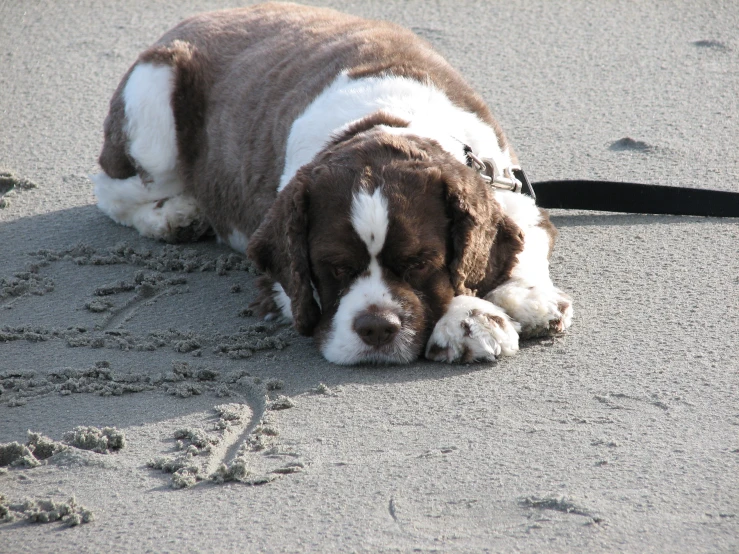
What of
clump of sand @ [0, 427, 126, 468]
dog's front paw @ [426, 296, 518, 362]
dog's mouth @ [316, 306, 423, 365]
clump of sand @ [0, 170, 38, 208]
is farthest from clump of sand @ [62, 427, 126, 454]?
clump of sand @ [0, 170, 38, 208]

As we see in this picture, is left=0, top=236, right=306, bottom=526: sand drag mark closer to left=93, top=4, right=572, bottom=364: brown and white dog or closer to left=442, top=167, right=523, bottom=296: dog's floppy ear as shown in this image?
left=93, top=4, right=572, bottom=364: brown and white dog

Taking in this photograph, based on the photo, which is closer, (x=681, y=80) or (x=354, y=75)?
(x=354, y=75)

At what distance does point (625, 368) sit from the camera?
169 inches

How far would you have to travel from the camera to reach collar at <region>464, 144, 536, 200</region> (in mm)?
4859

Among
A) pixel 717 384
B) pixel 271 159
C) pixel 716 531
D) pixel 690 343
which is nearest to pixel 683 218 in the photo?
pixel 690 343

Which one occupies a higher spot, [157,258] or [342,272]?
[342,272]

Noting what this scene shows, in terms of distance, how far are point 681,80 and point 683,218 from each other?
2.46 meters

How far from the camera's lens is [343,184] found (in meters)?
4.39

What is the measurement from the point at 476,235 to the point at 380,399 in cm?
88

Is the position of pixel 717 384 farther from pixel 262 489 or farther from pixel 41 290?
pixel 41 290

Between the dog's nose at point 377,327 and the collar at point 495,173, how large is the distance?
917 millimetres

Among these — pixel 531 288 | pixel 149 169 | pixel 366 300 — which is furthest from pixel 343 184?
pixel 149 169

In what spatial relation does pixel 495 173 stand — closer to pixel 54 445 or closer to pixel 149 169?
pixel 54 445

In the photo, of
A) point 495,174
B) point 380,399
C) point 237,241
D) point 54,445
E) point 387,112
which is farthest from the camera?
point 237,241
